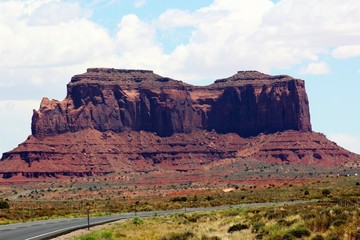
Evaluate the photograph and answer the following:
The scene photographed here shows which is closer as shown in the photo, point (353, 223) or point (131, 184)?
point (353, 223)

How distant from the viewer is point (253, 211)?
52969 mm

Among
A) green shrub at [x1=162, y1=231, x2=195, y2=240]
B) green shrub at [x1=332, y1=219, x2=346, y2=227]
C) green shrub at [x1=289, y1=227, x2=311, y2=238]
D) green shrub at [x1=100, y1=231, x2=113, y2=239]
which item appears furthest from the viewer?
green shrub at [x1=100, y1=231, x2=113, y2=239]

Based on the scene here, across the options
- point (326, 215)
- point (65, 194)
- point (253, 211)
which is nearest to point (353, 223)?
point (326, 215)

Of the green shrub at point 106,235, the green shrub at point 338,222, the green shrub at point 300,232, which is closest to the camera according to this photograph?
the green shrub at point 300,232

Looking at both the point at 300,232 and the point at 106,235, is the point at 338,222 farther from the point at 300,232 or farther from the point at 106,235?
the point at 106,235

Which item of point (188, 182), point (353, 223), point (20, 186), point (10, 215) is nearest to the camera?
point (353, 223)

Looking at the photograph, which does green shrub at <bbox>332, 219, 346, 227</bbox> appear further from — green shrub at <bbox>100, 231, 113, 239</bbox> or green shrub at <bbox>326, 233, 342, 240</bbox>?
green shrub at <bbox>100, 231, 113, 239</bbox>

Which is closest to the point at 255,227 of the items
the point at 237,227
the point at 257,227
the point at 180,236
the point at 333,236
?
the point at 257,227

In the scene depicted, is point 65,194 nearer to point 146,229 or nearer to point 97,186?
point 97,186

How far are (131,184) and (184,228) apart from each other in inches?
5570

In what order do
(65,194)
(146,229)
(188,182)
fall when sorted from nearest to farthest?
(146,229) < (65,194) < (188,182)

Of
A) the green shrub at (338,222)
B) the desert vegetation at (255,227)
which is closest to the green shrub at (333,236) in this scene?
the desert vegetation at (255,227)

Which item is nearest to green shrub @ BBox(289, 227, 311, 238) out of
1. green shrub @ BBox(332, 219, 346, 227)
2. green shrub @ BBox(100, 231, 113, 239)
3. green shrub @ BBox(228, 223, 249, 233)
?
green shrub @ BBox(332, 219, 346, 227)

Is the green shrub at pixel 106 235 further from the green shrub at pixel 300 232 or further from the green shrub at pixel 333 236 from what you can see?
the green shrub at pixel 333 236
